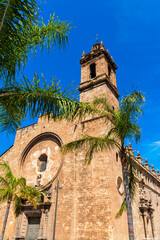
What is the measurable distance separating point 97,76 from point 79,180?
420 inches

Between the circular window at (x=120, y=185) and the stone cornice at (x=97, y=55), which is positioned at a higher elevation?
the stone cornice at (x=97, y=55)

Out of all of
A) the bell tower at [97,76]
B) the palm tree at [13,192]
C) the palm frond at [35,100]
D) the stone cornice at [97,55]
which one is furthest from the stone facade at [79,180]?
the palm frond at [35,100]

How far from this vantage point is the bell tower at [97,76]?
62.4 feet

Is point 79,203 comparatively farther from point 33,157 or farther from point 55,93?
point 55,93

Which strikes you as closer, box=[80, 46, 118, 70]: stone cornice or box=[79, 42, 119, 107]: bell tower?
box=[79, 42, 119, 107]: bell tower

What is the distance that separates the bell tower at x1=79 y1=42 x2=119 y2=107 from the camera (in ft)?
62.4

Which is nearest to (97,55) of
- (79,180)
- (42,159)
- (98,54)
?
(98,54)

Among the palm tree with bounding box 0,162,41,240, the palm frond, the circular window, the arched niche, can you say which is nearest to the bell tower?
the arched niche

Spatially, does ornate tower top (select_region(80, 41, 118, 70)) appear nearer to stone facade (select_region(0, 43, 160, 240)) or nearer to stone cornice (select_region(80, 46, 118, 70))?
stone cornice (select_region(80, 46, 118, 70))

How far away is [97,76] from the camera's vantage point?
1995 centimetres

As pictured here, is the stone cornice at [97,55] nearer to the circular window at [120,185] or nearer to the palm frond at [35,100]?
the circular window at [120,185]

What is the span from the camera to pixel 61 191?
15062 mm

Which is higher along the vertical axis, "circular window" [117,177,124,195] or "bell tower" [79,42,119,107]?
"bell tower" [79,42,119,107]

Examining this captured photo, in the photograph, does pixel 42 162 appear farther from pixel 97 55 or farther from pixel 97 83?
pixel 97 55
